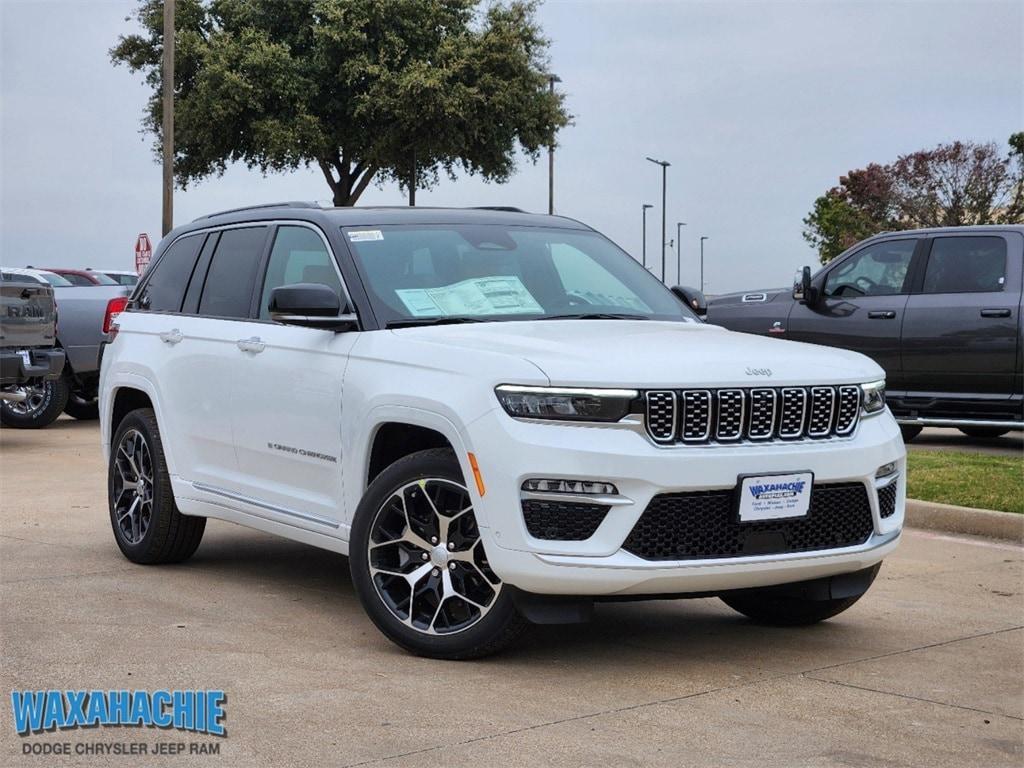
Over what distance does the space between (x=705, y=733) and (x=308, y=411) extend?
7.79 feet

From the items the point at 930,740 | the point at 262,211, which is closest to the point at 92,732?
the point at 930,740

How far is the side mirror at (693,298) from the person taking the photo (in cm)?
729

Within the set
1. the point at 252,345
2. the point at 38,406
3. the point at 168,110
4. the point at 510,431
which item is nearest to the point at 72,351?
the point at 38,406

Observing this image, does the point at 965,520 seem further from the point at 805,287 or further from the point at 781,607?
the point at 805,287

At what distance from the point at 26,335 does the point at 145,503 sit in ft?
23.7

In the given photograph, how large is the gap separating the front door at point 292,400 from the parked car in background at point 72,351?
9.29 m

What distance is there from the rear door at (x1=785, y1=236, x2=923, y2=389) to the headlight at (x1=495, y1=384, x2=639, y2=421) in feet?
28.9

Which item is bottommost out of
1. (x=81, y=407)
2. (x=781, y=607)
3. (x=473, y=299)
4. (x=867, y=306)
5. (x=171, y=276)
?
(x=81, y=407)

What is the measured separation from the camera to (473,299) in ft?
20.5

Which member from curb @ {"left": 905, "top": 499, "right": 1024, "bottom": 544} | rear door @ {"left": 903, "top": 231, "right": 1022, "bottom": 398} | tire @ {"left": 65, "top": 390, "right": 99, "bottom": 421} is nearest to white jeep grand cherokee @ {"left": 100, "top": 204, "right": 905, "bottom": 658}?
curb @ {"left": 905, "top": 499, "right": 1024, "bottom": 544}

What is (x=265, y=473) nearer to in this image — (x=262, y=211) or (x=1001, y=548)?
(x=262, y=211)

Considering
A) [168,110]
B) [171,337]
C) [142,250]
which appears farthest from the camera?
[142,250]

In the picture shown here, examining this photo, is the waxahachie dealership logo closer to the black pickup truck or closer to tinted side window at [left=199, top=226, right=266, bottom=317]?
tinted side window at [left=199, top=226, right=266, bottom=317]

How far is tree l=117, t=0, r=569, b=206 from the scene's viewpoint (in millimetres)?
43594
